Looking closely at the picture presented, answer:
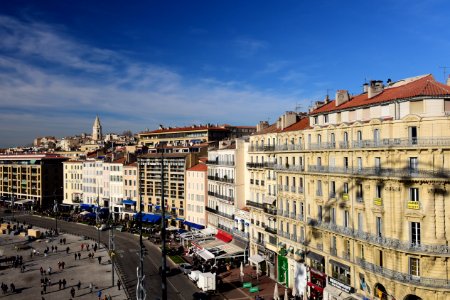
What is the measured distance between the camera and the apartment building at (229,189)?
6544cm

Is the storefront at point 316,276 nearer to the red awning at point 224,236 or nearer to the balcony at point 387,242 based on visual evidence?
the balcony at point 387,242

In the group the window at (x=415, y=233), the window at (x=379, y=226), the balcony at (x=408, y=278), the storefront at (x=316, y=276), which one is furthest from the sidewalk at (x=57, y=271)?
the window at (x=415, y=233)

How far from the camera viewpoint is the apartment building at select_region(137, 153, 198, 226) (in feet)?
284

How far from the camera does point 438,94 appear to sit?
31.8 meters

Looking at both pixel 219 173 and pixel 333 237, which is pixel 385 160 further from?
pixel 219 173

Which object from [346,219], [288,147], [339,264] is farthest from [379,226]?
[288,147]

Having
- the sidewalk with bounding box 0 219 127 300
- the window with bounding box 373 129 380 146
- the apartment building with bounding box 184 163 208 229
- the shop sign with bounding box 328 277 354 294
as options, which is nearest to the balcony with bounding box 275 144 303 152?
the window with bounding box 373 129 380 146

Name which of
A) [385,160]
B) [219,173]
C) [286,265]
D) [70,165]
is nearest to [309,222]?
[286,265]

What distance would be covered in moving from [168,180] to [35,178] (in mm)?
63840

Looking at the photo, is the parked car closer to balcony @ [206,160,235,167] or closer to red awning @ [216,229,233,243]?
red awning @ [216,229,233,243]

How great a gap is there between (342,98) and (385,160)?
12.4 metres

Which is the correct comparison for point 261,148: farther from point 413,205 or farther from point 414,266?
point 414,266

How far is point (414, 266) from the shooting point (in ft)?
106

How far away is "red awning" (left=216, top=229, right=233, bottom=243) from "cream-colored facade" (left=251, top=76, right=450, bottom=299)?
17.8 m
